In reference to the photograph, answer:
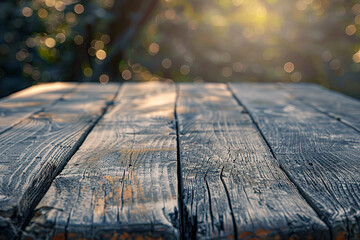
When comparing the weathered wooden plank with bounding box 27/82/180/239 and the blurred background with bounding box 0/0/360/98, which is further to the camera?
the blurred background with bounding box 0/0/360/98

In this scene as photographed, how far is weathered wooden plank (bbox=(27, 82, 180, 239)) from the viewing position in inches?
23.7

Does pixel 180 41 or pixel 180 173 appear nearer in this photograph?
pixel 180 173

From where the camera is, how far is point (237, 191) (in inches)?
28.8

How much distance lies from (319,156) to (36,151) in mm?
780

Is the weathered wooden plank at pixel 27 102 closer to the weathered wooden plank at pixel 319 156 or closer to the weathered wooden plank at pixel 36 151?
the weathered wooden plank at pixel 36 151

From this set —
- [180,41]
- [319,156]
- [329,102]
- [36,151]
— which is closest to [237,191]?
[319,156]

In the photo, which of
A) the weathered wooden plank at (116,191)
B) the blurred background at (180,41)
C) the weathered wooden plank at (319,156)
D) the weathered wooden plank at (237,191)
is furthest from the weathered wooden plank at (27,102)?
the blurred background at (180,41)

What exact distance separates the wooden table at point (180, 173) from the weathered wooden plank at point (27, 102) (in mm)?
14

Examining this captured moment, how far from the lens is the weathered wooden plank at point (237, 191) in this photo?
610 millimetres

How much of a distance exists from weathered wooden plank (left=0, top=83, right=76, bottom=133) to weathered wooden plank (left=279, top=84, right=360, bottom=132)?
4.30ft

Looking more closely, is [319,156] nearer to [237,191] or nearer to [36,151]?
[237,191]

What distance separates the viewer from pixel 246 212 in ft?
2.12

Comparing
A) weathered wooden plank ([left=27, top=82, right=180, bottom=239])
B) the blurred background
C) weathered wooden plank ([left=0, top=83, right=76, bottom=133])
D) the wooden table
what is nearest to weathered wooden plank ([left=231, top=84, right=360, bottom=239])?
the wooden table

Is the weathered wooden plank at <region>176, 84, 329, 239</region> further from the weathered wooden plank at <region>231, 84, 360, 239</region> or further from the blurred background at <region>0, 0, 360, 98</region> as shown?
the blurred background at <region>0, 0, 360, 98</region>
